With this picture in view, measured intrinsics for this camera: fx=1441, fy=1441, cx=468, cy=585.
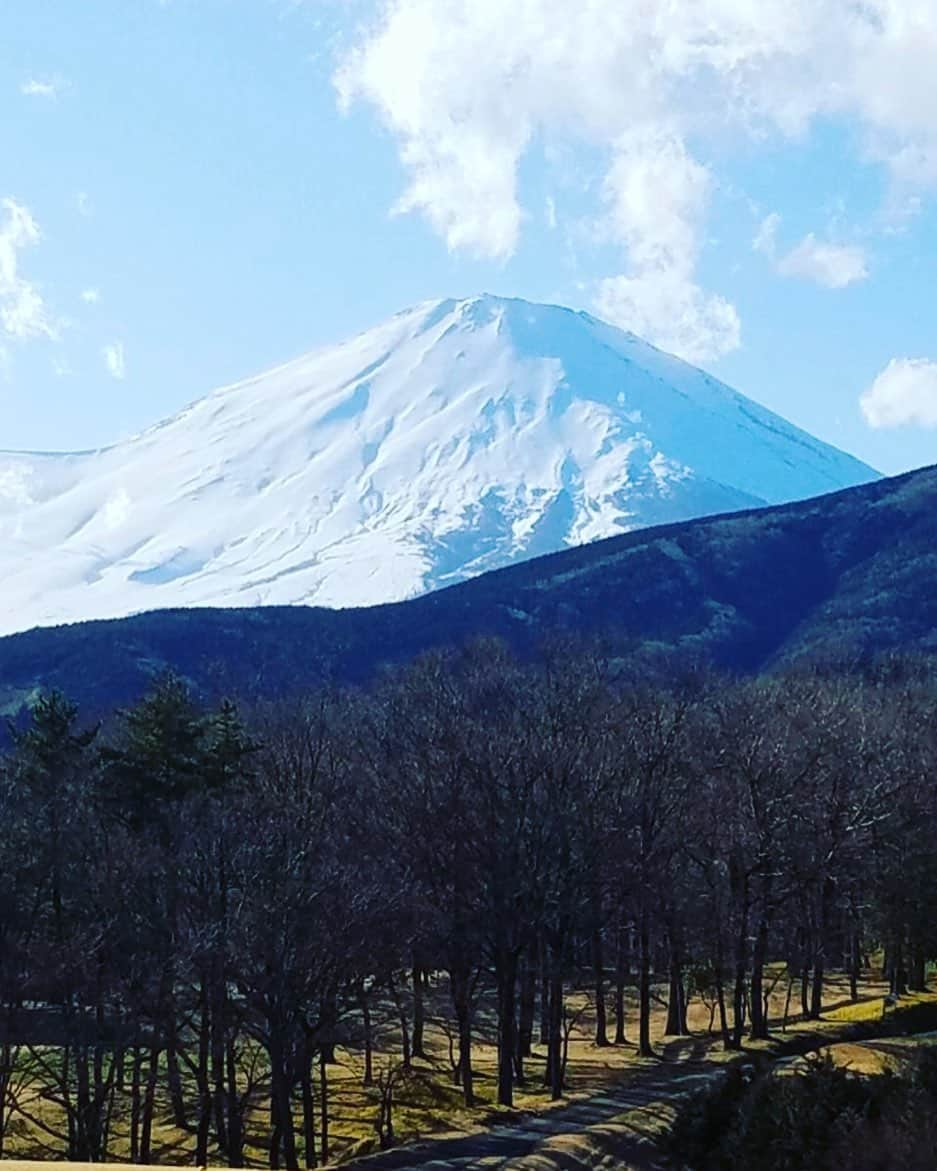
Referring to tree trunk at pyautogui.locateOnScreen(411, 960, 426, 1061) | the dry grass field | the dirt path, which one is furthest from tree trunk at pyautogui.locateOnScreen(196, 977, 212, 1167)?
tree trunk at pyautogui.locateOnScreen(411, 960, 426, 1061)

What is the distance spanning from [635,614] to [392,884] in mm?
129265

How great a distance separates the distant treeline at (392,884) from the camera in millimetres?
30531

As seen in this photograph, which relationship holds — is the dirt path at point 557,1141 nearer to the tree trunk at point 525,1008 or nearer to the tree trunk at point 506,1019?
the tree trunk at point 506,1019

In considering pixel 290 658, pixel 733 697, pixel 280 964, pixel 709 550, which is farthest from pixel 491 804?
pixel 709 550

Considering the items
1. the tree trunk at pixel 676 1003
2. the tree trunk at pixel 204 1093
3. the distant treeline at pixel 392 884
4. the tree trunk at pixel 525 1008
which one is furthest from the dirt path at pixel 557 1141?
the tree trunk at pixel 676 1003

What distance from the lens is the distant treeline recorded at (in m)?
30.5

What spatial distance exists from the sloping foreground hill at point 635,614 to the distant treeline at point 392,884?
77552 millimetres

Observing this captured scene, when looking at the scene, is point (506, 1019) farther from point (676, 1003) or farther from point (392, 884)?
point (676, 1003)

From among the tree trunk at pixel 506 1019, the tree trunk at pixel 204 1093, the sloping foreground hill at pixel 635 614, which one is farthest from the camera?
the sloping foreground hill at pixel 635 614

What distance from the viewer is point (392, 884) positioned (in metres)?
35.2

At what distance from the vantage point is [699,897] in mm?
42094

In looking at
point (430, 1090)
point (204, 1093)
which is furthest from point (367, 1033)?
point (204, 1093)

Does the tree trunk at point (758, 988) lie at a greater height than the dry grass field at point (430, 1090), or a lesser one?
greater

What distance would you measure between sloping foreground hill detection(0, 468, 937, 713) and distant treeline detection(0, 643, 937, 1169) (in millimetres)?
77552
